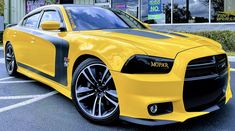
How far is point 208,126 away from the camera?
3.69 metres

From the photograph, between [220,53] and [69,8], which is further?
[69,8]

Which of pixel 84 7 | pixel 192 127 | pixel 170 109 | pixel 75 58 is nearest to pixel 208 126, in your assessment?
pixel 192 127

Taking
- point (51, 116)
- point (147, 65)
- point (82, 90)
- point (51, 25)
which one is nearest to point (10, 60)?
point (51, 25)

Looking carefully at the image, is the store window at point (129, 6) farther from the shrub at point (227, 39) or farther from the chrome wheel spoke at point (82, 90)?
the chrome wheel spoke at point (82, 90)

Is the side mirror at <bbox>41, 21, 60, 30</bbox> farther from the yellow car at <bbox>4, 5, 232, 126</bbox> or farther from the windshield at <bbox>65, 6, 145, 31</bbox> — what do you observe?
the windshield at <bbox>65, 6, 145, 31</bbox>

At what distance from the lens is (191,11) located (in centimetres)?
1468

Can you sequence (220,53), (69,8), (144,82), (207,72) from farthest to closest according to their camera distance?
1. (69,8)
2. (220,53)
3. (207,72)
4. (144,82)

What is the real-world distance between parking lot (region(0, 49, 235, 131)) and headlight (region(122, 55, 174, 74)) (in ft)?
2.29

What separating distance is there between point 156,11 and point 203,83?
12.4 m

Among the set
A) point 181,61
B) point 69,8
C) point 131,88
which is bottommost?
point 131,88

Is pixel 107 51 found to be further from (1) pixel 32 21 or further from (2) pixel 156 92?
(1) pixel 32 21

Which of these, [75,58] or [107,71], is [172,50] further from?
[75,58]

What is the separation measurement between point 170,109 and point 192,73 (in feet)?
1.41

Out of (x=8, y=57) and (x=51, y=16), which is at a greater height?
(x=51, y=16)
